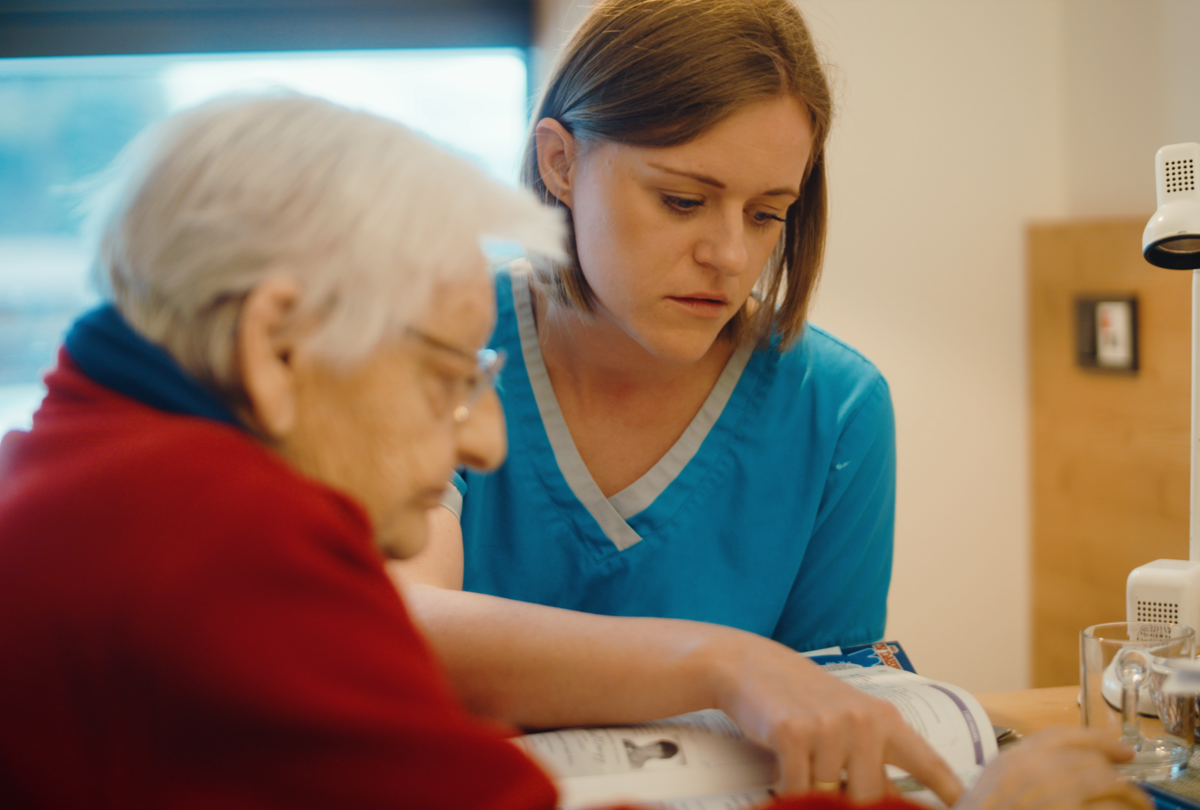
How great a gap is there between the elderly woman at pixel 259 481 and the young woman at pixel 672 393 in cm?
41

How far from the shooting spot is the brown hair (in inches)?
41.1

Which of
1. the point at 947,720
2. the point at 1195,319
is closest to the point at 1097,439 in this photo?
the point at 1195,319

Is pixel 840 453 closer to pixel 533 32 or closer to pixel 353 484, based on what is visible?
pixel 353 484

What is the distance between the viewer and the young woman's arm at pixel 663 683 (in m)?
0.73

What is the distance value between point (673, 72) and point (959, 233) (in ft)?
5.10

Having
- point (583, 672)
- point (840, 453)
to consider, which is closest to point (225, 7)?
point (840, 453)

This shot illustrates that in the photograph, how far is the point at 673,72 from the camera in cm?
105

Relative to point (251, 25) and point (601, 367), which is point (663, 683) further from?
point (251, 25)

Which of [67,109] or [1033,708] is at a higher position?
[67,109]

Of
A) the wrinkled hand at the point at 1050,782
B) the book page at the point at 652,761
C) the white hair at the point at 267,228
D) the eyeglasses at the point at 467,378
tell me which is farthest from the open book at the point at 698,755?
the white hair at the point at 267,228

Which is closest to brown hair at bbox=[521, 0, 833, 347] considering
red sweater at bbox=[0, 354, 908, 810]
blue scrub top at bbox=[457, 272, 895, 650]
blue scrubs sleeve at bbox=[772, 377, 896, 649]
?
blue scrub top at bbox=[457, 272, 895, 650]

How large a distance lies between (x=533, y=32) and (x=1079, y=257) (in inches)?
57.1

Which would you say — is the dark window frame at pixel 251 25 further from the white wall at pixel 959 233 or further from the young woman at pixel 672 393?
the young woman at pixel 672 393

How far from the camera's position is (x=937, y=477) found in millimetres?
2410
